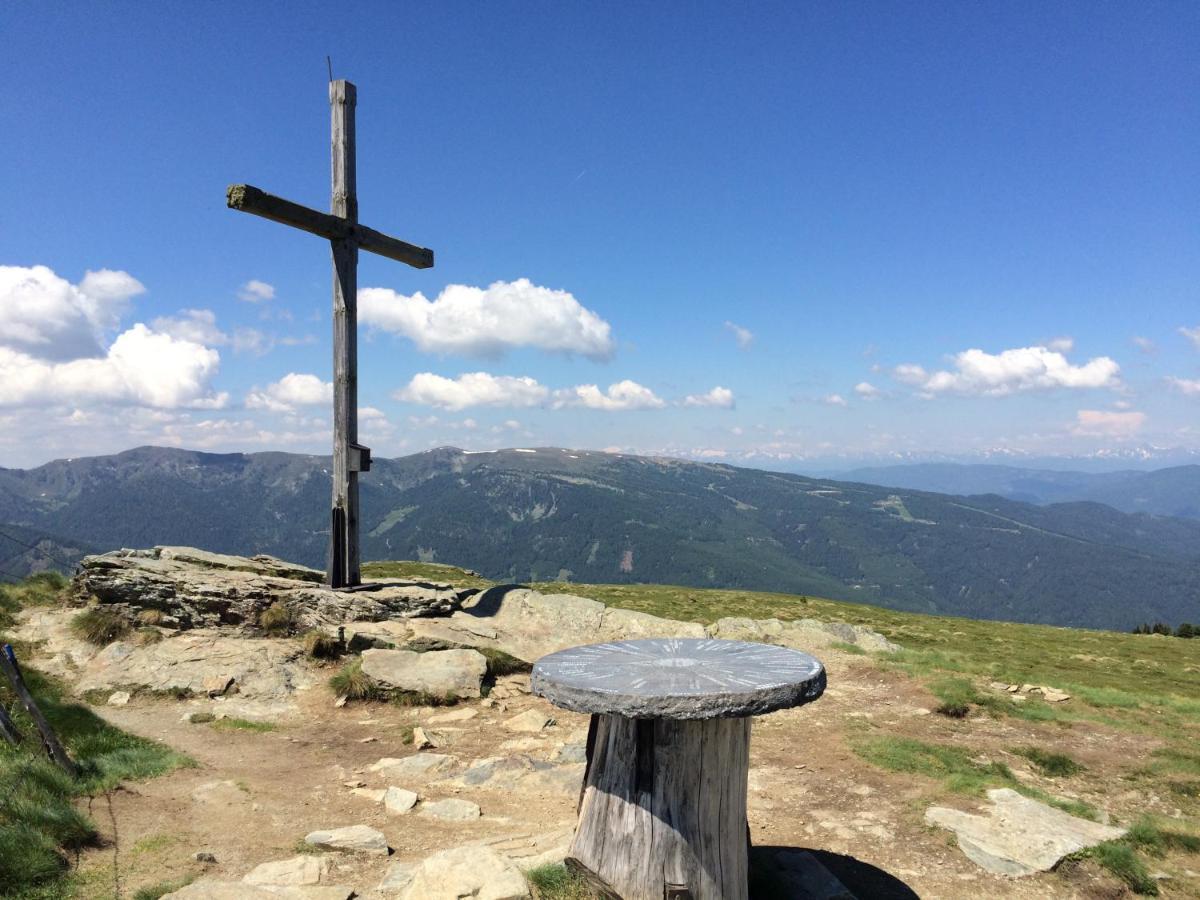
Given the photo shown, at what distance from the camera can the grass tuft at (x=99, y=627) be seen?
1574cm

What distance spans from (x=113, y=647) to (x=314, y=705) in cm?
522

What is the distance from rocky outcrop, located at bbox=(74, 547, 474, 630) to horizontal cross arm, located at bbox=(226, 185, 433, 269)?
30.9ft

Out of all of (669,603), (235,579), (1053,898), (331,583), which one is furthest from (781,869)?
(669,603)

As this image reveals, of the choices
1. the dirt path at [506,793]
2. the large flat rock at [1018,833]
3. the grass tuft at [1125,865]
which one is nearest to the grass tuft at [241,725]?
the dirt path at [506,793]

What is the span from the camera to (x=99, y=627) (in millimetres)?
15828

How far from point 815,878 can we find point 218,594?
15.4 metres

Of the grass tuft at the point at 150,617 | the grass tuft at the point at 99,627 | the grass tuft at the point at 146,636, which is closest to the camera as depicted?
the grass tuft at the point at 99,627

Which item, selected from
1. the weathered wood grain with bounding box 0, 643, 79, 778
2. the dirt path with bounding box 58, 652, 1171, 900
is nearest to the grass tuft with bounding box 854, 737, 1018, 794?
the dirt path with bounding box 58, 652, 1171, 900

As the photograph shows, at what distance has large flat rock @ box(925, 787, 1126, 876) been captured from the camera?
872cm

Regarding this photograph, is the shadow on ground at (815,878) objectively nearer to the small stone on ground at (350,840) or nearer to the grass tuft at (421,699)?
the small stone on ground at (350,840)

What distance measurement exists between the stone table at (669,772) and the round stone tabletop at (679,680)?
1 cm

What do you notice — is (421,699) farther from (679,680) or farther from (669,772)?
(679,680)

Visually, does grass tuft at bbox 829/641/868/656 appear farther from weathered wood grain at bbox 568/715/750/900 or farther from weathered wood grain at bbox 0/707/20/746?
weathered wood grain at bbox 0/707/20/746

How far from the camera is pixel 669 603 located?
3675 cm
